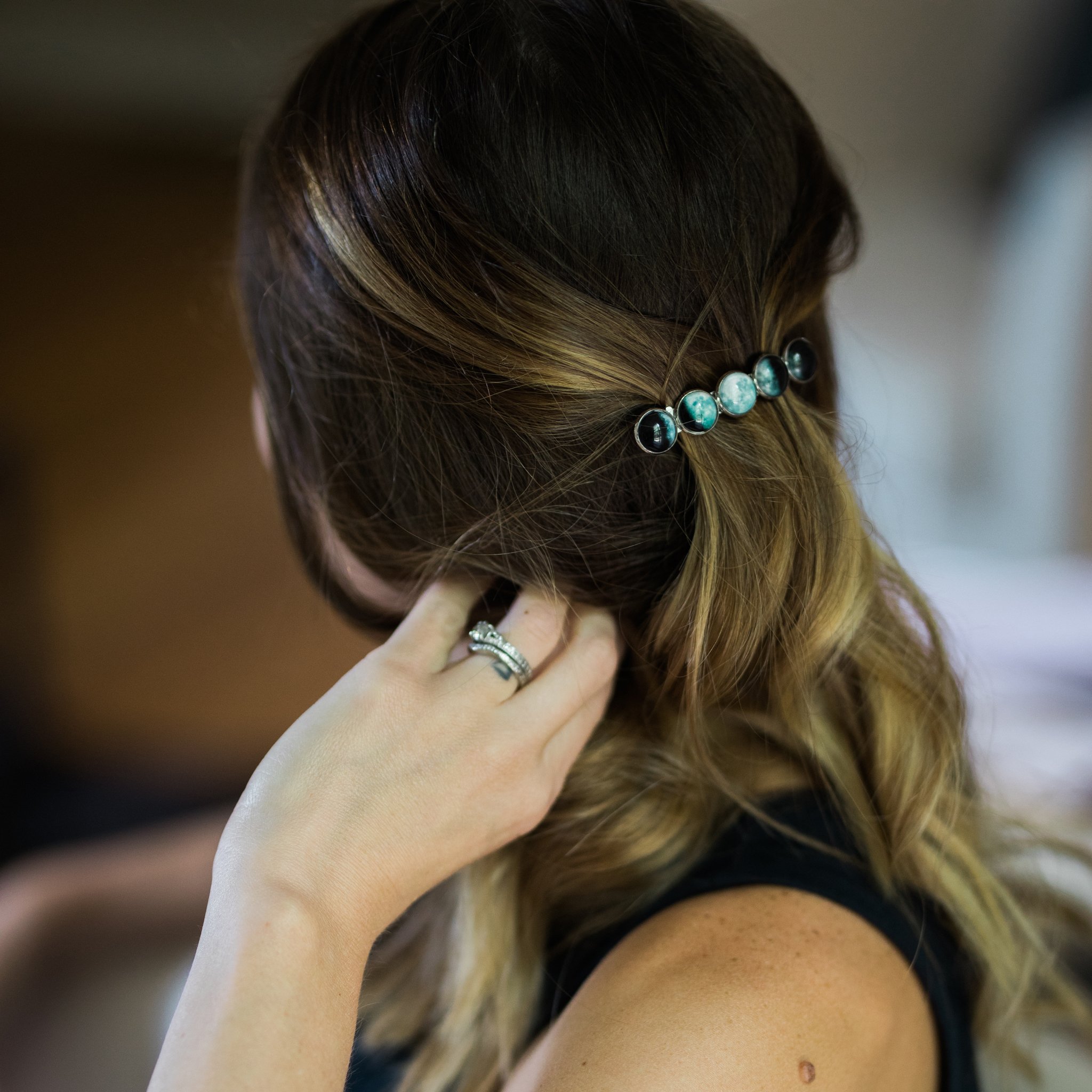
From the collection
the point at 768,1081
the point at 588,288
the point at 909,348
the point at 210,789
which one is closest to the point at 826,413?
the point at 588,288

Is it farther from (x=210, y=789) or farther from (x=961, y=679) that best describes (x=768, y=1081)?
(x=210, y=789)

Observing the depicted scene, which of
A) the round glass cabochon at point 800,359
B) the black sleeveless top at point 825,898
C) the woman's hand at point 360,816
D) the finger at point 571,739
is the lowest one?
the black sleeveless top at point 825,898

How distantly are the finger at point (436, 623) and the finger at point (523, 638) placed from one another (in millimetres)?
18

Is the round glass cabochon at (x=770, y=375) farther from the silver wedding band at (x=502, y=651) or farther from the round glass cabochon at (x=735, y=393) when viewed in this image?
the silver wedding band at (x=502, y=651)

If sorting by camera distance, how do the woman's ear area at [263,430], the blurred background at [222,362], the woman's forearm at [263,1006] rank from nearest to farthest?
the woman's forearm at [263,1006], the woman's ear area at [263,430], the blurred background at [222,362]

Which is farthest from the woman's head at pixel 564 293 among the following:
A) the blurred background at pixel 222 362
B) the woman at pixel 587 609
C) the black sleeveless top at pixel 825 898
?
the blurred background at pixel 222 362

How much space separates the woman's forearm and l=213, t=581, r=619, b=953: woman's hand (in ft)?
0.03

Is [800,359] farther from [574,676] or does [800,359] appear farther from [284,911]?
[284,911]

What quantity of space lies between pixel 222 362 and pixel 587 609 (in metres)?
2.35

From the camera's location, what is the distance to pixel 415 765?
0.49 meters

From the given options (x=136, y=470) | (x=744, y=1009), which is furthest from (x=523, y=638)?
(x=136, y=470)

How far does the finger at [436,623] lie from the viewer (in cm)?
54

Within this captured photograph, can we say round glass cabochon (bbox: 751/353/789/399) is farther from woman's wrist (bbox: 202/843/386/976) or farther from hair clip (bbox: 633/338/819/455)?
woman's wrist (bbox: 202/843/386/976)

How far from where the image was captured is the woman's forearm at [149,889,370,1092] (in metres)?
0.38
